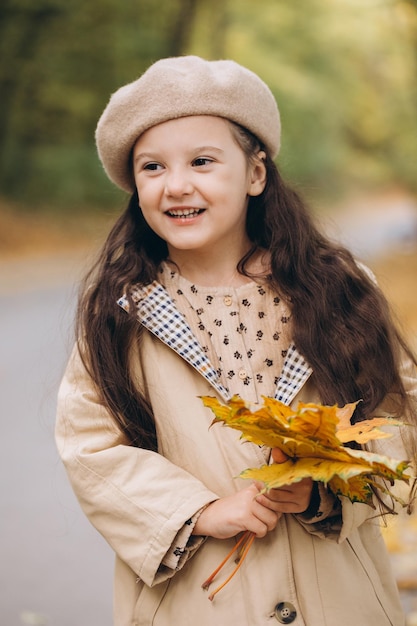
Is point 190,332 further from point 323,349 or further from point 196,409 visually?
point 323,349

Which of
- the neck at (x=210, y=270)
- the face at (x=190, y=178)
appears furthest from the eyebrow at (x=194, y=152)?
the neck at (x=210, y=270)

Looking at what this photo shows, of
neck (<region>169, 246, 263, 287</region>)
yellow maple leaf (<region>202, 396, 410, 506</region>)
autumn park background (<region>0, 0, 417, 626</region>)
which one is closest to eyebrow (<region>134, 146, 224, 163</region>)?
neck (<region>169, 246, 263, 287</region>)

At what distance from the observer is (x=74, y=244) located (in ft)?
46.2

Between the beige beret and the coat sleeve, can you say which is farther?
the beige beret

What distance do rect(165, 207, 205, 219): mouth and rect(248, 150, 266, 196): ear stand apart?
23cm

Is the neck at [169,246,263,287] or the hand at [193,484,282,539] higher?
the neck at [169,246,263,287]

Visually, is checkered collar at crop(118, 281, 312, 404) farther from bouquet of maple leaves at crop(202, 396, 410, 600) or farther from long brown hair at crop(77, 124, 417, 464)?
bouquet of maple leaves at crop(202, 396, 410, 600)

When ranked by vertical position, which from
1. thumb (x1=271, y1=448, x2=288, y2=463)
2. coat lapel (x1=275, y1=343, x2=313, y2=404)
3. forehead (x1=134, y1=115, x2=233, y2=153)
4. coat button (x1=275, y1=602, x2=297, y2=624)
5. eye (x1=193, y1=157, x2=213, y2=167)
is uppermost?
forehead (x1=134, y1=115, x2=233, y2=153)

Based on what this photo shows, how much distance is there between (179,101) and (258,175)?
1.16ft

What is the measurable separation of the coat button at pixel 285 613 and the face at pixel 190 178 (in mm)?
873

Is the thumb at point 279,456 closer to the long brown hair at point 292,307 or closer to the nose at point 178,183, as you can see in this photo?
the long brown hair at point 292,307

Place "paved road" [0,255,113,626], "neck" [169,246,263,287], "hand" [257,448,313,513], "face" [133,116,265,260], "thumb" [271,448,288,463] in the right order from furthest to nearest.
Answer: "paved road" [0,255,113,626] → "neck" [169,246,263,287] → "face" [133,116,265,260] → "hand" [257,448,313,513] → "thumb" [271,448,288,463]

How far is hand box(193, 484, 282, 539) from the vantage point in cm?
180

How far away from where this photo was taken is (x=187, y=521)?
185 centimetres
